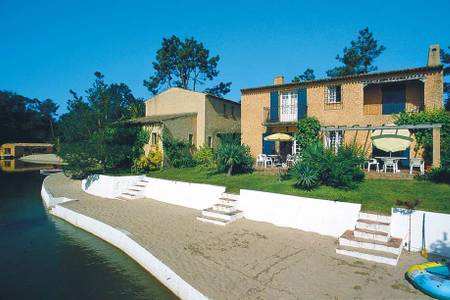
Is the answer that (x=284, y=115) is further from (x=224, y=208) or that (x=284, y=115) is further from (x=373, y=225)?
(x=373, y=225)

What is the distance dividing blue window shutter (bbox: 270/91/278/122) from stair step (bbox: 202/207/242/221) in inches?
468

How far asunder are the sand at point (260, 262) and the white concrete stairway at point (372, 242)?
229 mm

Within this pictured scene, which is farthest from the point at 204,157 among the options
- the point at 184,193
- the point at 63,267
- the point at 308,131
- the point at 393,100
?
the point at 63,267

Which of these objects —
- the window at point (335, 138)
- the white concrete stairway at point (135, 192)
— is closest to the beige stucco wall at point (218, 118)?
the white concrete stairway at point (135, 192)

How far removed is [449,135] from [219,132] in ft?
61.9

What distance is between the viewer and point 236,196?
14.0m

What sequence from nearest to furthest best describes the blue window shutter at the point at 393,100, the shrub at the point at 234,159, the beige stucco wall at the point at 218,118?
1. the shrub at the point at 234,159
2. the blue window shutter at the point at 393,100
3. the beige stucco wall at the point at 218,118

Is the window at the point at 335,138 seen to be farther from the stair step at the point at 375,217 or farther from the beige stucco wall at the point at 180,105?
the beige stucco wall at the point at 180,105

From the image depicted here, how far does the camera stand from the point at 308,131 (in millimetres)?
21594

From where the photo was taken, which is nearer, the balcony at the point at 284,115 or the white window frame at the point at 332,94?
the white window frame at the point at 332,94

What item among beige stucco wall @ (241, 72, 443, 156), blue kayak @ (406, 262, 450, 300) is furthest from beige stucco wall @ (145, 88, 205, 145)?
blue kayak @ (406, 262, 450, 300)

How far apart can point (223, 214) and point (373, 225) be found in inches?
236

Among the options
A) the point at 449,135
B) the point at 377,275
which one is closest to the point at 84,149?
the point at 377,275

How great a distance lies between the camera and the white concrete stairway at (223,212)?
1282cm
